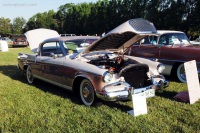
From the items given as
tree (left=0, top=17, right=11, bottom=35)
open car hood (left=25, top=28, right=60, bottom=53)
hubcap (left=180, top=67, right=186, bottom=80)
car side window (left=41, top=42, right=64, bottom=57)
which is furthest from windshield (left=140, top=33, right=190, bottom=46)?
tree (left=0, top=17, right=11, bottom=35)

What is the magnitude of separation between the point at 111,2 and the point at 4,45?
39339mm

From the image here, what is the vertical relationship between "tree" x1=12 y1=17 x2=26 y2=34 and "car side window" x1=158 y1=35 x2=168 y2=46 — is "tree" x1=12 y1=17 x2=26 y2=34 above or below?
above

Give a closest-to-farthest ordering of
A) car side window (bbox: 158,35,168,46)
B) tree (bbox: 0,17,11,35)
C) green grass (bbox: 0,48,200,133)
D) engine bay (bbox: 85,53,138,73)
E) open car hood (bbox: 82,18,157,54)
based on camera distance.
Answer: green grass (bbox: 0,48,200,133), open car hood (bbox: 82,18,157,54), engine bay (bbox: 85,53,138,73), car side window (bbox: 158,35,168,46), tree (bbox: 0,17,11,35)

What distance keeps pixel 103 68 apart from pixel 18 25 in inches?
3920

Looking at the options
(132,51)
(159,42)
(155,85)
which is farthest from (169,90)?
(132,51)

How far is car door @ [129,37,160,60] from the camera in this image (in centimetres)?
701

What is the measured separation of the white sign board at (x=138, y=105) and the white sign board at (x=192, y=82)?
112 cm

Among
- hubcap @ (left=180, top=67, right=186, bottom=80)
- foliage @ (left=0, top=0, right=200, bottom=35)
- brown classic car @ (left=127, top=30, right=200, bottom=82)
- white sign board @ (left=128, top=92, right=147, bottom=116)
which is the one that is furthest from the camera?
foliage @ (left=0, top=0, right=200, bottom=35)

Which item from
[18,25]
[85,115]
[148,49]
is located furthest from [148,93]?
[18,25]

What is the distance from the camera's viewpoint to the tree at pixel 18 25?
93.6m

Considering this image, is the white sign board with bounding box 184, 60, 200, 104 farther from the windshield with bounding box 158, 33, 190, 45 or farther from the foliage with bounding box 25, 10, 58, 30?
the foliage with bounding box 25, 10, 58, 30

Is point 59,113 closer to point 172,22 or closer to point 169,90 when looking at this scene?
point 169,90

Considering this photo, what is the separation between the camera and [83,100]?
4.65 m

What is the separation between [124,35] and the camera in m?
4.83
